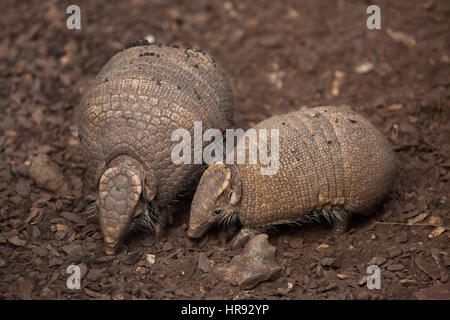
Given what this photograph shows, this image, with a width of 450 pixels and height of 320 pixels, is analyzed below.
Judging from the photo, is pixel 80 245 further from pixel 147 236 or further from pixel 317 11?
pixel 317 11

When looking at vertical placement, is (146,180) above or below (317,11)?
below

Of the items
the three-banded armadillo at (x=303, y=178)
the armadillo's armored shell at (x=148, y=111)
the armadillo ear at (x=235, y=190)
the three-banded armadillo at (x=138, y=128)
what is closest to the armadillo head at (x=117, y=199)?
the three-banded armadillo at (x=138, y=128)

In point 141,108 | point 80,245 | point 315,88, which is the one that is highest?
point 315,88

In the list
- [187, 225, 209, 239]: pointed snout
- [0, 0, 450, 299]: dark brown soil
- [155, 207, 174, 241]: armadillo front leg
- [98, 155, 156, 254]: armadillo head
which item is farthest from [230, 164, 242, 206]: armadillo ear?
[98, 155, 156, 254]: armadillo head

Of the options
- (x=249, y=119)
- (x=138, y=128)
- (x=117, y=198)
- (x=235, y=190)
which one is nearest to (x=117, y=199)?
(x=117, y=198)

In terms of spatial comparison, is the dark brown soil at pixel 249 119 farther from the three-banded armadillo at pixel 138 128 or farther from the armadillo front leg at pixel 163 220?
the three-banded armadillo at pixel 138 128

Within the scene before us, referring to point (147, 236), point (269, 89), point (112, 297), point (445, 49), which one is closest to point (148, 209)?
point (147, 236)
